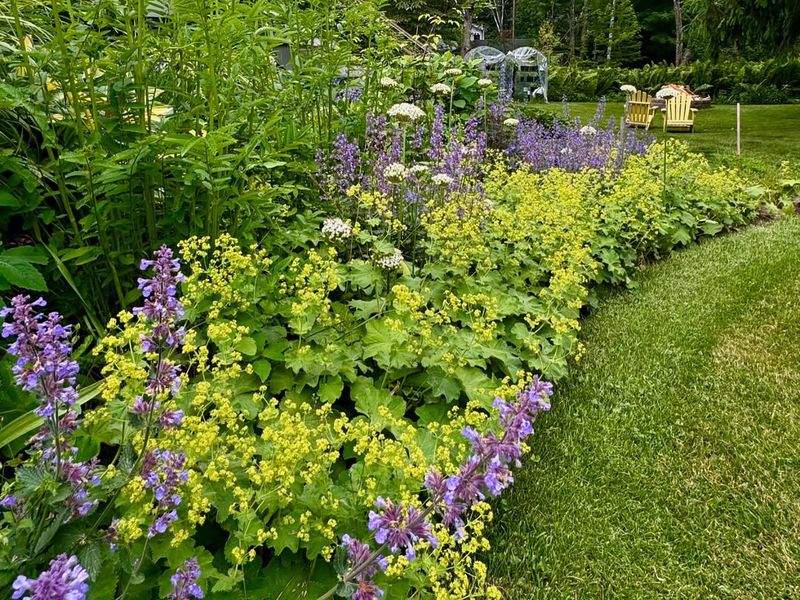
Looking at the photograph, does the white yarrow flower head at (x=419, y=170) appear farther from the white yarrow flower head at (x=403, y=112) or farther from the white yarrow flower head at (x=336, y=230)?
Result: the white yarrow flower head at (x=336, y=230)

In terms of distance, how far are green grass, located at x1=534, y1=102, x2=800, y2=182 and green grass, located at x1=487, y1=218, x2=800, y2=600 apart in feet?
18.6

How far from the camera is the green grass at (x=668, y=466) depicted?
1.72 m

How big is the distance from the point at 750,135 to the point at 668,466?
14335mm

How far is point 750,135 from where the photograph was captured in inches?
528

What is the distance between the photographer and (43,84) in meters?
1.80

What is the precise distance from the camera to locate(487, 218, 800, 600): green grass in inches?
67.8

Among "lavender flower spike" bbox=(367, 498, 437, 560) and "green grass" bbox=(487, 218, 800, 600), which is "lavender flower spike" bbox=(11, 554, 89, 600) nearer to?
"lavender flower spike" bbox=(367, 498, 437, 560)

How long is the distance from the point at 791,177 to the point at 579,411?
695 cm

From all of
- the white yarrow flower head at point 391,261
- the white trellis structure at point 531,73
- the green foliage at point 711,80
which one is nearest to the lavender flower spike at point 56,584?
the white yarrow flower head at point 391,261

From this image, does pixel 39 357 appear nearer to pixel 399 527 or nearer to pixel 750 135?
pixel 399 527

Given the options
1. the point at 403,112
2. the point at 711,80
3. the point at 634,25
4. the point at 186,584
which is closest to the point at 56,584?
the point at 186,584

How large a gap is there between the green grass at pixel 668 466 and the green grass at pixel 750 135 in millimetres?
5671

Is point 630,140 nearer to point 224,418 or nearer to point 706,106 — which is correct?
point 224,418

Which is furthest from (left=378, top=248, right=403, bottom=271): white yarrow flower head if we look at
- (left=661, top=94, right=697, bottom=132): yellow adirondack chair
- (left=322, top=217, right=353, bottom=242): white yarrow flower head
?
(left=661, top=94, right=697, bottom=132): yellow adirondack chair
